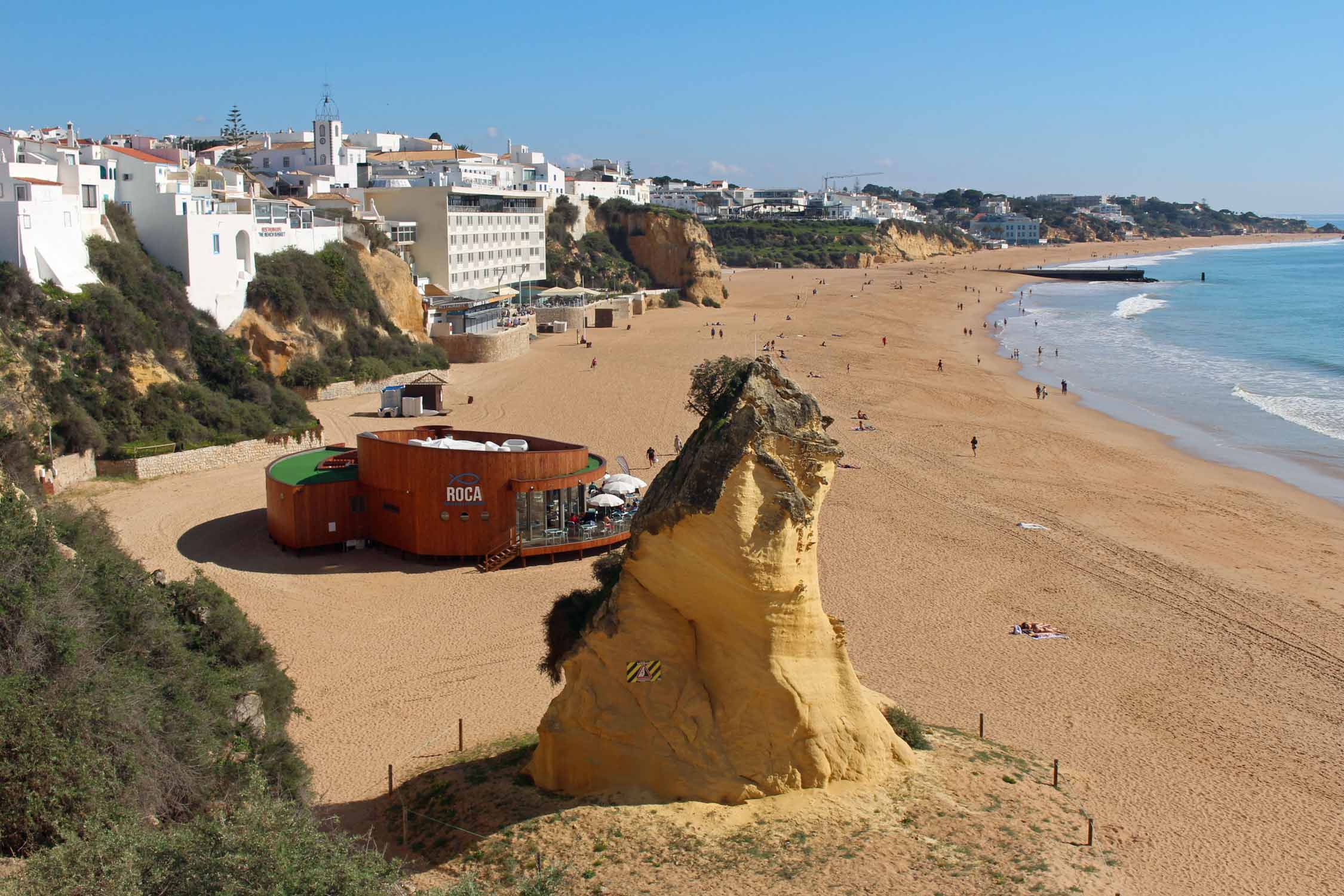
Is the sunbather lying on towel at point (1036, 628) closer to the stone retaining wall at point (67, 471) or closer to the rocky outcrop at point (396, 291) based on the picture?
the stone retaining wall at point (67, 471)

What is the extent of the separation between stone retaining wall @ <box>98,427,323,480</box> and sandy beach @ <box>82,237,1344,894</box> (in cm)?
63

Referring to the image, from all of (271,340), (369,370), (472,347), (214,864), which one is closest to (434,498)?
(214,864)

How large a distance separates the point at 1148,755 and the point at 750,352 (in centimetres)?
3979

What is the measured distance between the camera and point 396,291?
47.8 metres

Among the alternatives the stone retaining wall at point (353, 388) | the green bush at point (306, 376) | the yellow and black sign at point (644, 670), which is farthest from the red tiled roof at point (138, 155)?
the yellow and black sign at point (644, 670)

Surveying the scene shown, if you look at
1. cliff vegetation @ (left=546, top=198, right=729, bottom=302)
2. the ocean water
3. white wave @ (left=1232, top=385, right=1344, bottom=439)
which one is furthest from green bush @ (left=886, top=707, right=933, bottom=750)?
cliff vegetation @ (left=546, top=198, right=729, bottom=302)

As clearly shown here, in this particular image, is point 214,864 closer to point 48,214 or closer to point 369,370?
point 48,214

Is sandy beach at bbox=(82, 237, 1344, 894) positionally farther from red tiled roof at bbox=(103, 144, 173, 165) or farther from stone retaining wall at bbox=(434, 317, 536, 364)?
red tiled roof at bbox=(103, 144, 173, 165)

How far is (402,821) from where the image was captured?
454 inches

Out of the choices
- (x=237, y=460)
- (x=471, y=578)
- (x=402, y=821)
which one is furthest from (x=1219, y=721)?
(x=237, y=460)

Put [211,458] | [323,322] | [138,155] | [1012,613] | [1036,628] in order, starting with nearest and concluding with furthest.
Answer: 1. [1036,628]
2. [1012,613]
3. [211,458]
4. [138,155]
5. [323,322]

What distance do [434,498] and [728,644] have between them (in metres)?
12.5

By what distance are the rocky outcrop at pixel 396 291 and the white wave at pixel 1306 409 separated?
32680 millimetres

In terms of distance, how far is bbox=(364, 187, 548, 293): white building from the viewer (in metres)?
59.1
